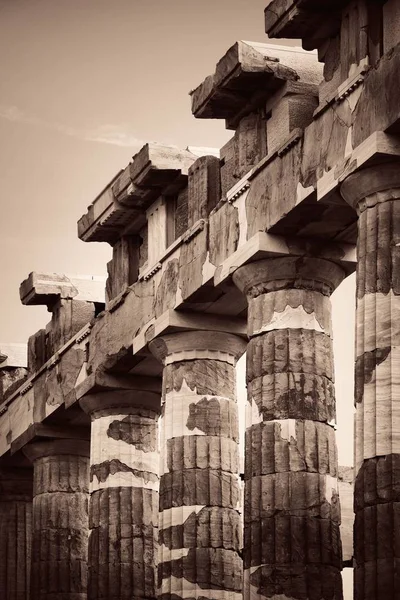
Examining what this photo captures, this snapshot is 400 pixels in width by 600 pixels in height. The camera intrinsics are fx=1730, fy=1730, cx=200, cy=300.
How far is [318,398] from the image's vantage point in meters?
26.6

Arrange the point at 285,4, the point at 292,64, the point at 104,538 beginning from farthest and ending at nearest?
1. the point at 104,538
2. the point at 292,64
3. the point at 285,4

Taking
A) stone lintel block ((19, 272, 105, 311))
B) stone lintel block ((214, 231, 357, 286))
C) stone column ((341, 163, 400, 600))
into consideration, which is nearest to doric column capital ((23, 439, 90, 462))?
stone lintel block ((19, 272, 105, 311))

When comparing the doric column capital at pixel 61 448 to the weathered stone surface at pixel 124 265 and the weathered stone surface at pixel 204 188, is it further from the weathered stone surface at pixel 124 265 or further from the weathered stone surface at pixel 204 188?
the weathered stone surface at pixel 204 188

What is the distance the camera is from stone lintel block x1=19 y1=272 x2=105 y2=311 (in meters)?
36.8

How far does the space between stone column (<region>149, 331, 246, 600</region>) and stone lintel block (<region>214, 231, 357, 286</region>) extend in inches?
109

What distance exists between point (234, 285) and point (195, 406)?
8.64 feet

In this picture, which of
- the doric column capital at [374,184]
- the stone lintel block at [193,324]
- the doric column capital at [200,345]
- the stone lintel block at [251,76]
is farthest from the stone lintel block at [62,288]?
the doric column capital at [374,184]

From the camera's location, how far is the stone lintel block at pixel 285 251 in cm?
2670

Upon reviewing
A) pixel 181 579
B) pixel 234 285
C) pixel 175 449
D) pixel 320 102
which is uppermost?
pixel 320 102

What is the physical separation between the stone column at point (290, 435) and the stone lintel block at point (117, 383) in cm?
598

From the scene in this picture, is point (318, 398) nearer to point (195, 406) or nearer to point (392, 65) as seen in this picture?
point (195, 406)

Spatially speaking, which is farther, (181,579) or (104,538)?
(104,538)

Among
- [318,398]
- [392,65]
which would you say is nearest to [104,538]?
[318,398]

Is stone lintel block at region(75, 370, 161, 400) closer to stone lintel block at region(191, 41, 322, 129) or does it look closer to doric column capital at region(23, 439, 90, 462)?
doric column capital at region(23, 439, 90, 462)
